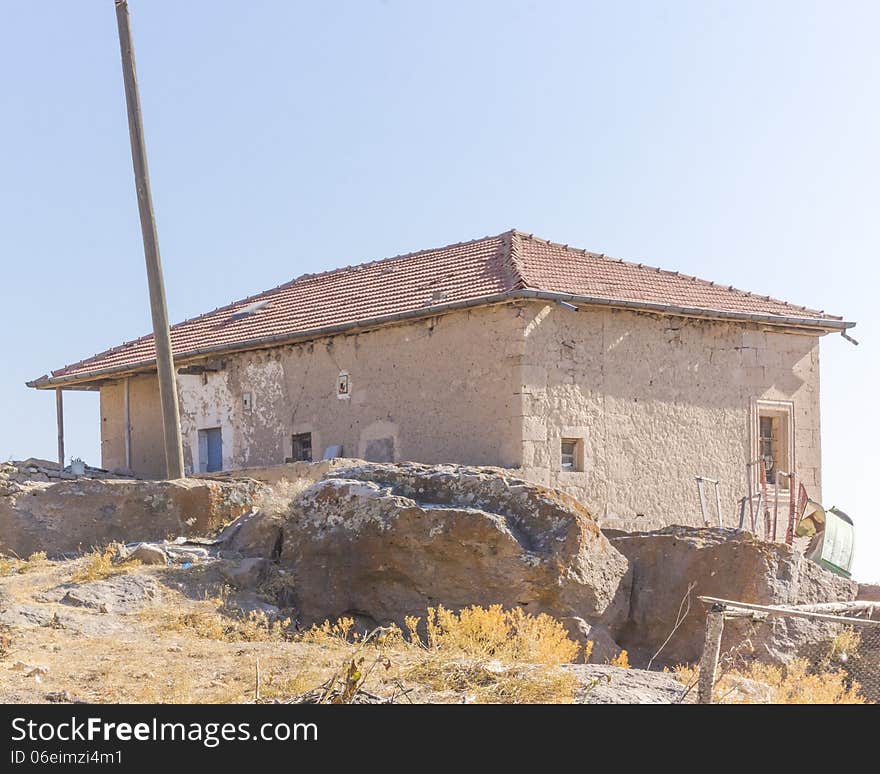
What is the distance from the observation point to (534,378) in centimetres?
1661

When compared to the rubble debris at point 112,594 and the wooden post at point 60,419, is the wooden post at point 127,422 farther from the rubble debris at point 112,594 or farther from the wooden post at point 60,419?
the rubble debris at point 112,594

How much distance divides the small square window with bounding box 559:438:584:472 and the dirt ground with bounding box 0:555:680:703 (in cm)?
699

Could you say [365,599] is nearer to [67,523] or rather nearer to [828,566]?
[67,523]

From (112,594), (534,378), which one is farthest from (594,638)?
(534,378)

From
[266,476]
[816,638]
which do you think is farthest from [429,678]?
[266,476]

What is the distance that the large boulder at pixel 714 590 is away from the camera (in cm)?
1094

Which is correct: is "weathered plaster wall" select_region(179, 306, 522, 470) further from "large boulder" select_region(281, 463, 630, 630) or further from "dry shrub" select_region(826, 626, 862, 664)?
"dry shrub" select_region(826, 626, 862, 664)

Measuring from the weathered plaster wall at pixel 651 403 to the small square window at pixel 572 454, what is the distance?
0.40 ft

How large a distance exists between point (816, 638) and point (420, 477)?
4.04 metres

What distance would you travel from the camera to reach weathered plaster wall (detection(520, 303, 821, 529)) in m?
16.8

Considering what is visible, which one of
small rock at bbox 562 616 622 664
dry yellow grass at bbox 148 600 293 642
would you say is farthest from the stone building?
dry yellow grass at bbox 148 600 293 642

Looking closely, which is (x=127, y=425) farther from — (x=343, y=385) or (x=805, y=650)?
(x=805, y=650)

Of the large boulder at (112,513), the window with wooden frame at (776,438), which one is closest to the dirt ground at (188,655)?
the large boulder at (112,513)

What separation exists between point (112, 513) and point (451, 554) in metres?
4.40
